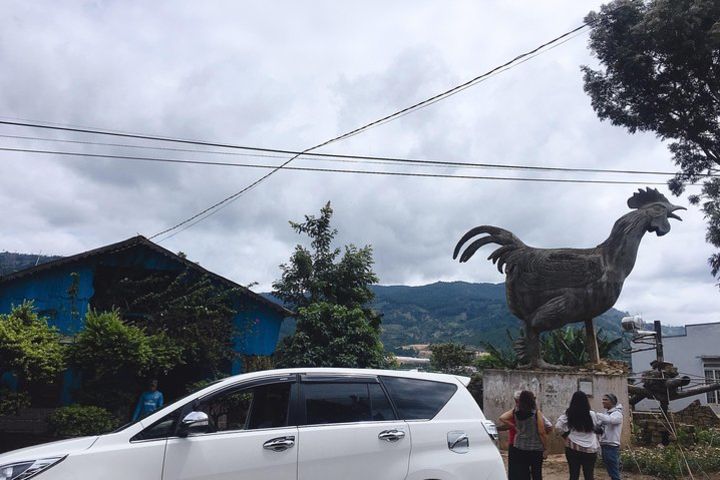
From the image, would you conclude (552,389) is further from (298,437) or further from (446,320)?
(446,320)

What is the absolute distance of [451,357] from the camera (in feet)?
72.5

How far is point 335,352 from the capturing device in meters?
13.9

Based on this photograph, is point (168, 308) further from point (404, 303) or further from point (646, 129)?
point (404, 303)

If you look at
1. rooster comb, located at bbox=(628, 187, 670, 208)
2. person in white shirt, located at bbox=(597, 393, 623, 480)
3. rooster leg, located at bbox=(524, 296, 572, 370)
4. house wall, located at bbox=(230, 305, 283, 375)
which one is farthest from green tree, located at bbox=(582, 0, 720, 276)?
house wall, located at bbox=(230, 305, 283, 375)

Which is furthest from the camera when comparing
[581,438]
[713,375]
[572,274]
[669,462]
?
[713,375]

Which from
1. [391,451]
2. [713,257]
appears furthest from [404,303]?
[391,451]

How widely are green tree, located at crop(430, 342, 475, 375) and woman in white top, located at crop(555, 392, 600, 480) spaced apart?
1502cm

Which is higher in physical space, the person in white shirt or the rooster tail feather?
the rooster tail feather

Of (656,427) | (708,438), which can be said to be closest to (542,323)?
(656,427)

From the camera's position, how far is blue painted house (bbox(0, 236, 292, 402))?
12.2m

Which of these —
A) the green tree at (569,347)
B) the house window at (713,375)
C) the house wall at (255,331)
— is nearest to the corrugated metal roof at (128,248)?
the house wall at (255,331)

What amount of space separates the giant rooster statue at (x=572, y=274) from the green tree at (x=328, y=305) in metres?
4.27

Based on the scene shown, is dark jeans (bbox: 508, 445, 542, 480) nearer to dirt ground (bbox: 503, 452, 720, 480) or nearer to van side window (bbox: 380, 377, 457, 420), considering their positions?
van side window (bbox: 380, 377, 457, 420)

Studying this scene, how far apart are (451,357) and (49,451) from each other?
63.2 ft
